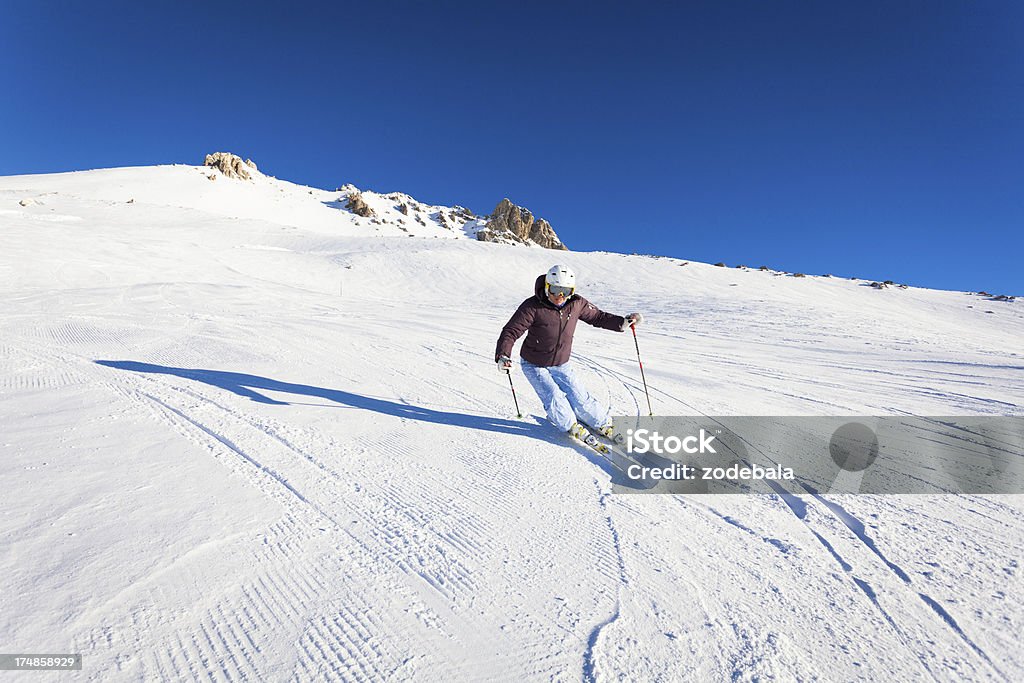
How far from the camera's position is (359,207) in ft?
205

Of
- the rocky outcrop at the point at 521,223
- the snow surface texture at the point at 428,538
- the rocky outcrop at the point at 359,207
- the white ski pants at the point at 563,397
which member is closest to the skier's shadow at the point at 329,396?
the snow surface texture at the point at 428,538

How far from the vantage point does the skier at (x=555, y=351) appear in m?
4.61

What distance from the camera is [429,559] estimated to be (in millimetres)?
2520

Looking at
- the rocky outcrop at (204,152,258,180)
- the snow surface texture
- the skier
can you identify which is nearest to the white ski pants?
the skier

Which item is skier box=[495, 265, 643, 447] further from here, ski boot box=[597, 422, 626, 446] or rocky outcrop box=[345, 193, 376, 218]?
rocky outcrop box=[345, 193, 376, 218]

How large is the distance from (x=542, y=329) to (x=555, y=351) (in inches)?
10.7

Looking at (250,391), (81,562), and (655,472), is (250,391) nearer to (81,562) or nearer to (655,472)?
(81,562)

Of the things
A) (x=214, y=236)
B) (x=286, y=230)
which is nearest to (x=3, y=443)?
(x=214, y=236)

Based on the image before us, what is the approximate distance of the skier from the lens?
461 centimetres

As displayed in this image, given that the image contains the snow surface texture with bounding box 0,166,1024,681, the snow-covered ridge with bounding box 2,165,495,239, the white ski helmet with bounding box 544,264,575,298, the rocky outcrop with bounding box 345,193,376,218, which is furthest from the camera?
the rocky outcrop with bounding box 345,193,376,218

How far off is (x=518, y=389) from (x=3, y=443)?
16.1 feet

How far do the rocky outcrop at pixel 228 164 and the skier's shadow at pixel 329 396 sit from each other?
7515cm

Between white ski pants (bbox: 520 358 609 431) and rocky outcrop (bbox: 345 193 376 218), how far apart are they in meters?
61.5

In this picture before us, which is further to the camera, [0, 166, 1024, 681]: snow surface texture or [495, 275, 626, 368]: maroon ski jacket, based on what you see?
[495, 275, 626, 368]: maroon ski jacket
